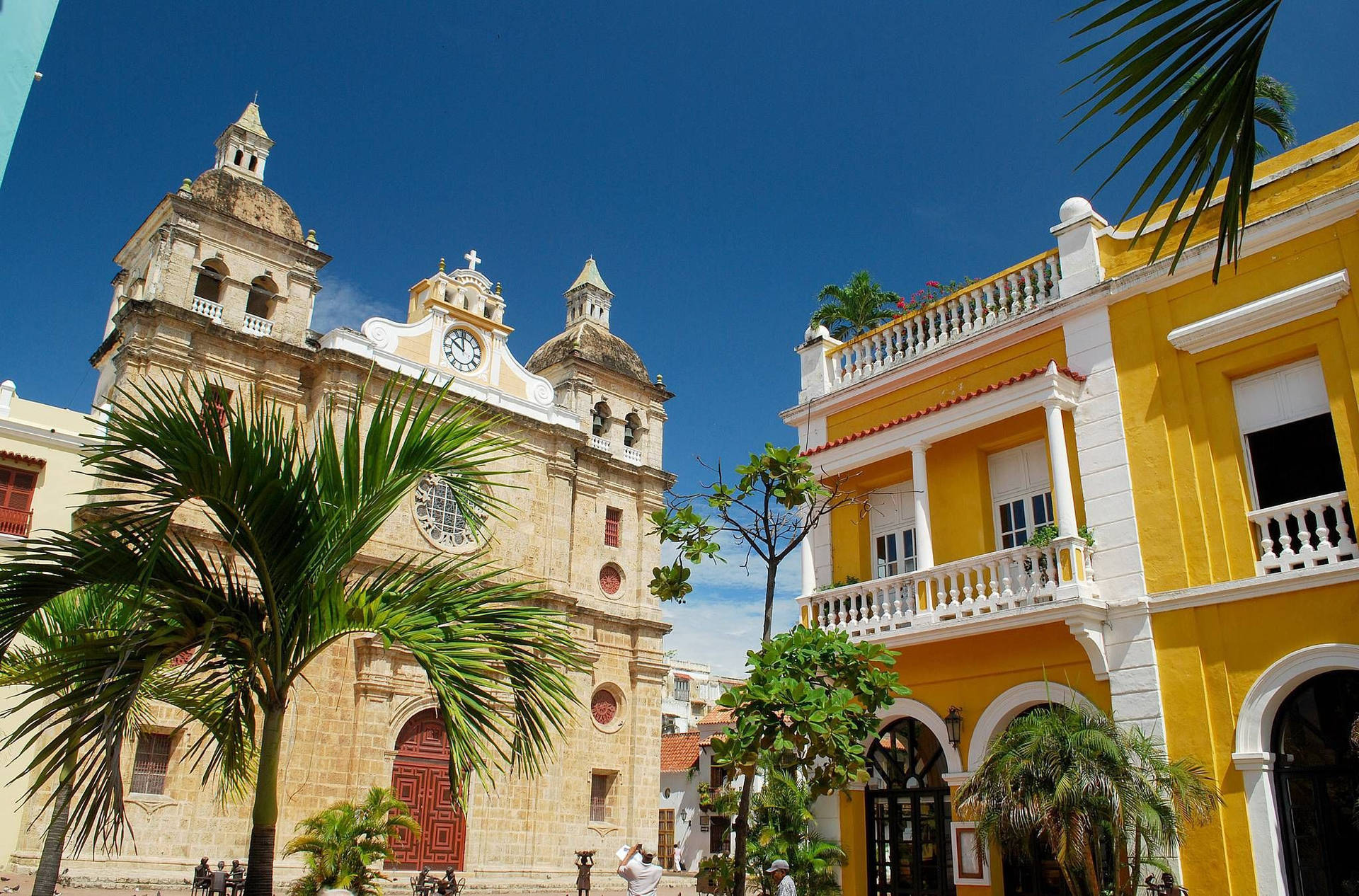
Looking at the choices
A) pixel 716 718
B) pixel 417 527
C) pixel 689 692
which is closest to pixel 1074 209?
pixel 417 527

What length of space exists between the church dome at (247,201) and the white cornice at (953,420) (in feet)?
54.8

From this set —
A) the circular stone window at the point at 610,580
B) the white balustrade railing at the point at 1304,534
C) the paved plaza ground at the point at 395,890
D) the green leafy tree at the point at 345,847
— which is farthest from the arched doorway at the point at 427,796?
the white balustrade railing at the point at 1304,534

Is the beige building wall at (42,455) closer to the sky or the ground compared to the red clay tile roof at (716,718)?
closer to the sky

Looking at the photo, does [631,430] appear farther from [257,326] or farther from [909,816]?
[909,816]

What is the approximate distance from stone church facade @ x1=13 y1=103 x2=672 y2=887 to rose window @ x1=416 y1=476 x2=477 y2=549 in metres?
0.05

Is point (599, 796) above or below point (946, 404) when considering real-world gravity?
below

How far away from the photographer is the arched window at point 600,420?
2934 centimetres

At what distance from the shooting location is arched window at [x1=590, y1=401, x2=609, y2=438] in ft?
96.3

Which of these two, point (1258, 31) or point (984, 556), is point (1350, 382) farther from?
point (1258, 31)

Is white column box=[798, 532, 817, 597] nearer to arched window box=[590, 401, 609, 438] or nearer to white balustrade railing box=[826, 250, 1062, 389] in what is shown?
white balustrade railing box=[826, 250, 1062, 389]

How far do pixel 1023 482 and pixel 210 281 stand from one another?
19.4m

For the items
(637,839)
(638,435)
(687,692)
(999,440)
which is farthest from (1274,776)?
(687,692)

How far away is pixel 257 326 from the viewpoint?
75.0 ft

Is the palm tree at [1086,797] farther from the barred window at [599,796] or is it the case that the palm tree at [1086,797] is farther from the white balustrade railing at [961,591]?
the barred window at [599,796]
